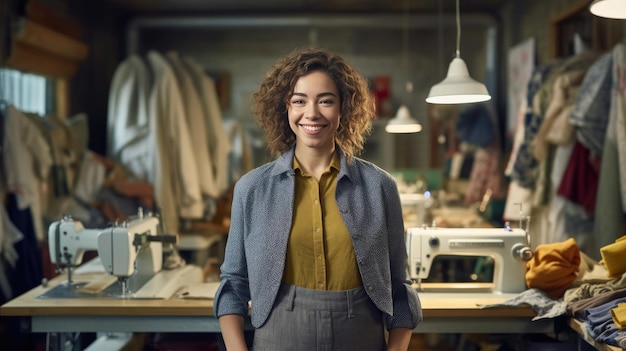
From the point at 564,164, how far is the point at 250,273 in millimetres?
2812

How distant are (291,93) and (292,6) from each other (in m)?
5.55

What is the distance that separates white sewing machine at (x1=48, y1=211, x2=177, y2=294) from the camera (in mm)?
3020

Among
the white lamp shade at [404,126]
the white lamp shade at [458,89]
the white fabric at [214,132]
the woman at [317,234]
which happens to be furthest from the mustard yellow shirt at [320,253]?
the white fabric at [214,132]

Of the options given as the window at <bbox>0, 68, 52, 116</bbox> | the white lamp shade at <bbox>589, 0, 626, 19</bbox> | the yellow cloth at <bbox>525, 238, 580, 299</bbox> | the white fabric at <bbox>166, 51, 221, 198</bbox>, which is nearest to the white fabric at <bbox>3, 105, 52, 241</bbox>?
the window at <bbox>0, 68, 52, 116</bbox>

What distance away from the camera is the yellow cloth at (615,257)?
2.61 metres

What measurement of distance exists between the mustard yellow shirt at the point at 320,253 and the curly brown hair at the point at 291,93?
216mm

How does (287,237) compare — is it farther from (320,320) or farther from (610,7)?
(610,7)

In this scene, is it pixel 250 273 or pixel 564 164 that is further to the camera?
pixel 564 164

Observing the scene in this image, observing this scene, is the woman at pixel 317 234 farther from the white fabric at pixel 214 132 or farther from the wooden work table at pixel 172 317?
the white fabric at pixel 214 132

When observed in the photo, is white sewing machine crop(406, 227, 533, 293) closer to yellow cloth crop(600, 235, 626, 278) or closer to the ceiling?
yellow cloth crop(600, 235, 626, 278)

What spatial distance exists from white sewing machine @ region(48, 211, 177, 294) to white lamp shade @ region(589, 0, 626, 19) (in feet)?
6.11

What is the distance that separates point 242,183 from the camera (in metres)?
2.33

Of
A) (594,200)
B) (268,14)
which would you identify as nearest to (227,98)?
(268,14)

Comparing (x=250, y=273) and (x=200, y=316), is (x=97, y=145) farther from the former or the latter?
(x=250, y=273)
